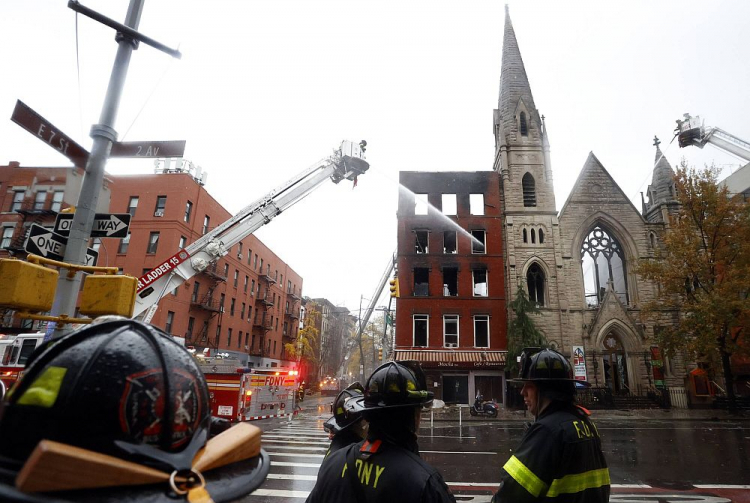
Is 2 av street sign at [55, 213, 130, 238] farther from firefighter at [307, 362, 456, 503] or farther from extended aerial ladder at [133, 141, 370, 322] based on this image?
extended aerial ladder at [133, 141, 370, 322]

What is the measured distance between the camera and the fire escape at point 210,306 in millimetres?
31391

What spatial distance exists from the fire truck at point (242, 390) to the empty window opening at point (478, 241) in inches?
667

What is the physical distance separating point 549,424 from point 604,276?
32.6 m

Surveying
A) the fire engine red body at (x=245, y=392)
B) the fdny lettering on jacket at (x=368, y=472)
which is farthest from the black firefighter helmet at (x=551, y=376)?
the fire engine red body at (x=245, y=392)

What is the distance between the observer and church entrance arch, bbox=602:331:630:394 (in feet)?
92.0

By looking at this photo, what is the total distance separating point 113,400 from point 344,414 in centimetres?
367

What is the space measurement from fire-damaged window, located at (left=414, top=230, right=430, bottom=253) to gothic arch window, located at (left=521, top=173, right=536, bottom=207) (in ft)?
25.5

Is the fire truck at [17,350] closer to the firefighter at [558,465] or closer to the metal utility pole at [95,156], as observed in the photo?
the metal utility pole at [95,156]

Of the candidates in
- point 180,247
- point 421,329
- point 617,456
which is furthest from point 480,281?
point 180,247

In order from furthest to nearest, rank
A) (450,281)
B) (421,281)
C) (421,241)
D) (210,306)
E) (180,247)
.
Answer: (210,306), (421,241), (450,281), (421,281), (180,247)

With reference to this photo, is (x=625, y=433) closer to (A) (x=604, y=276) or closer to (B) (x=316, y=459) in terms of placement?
(B) (x=316, y=459)

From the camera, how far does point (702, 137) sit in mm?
42031

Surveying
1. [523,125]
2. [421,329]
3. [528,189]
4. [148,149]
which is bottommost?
[148,149]

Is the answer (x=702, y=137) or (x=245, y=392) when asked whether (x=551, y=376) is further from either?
(x=702, y=137)
